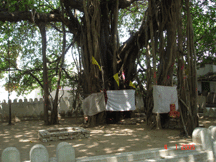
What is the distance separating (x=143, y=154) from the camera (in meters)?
3.83

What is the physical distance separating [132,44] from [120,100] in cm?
285

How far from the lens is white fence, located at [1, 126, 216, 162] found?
3.26m

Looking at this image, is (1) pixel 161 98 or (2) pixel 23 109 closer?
(1) pixel 161 98

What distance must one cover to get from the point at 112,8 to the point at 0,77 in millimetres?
10462

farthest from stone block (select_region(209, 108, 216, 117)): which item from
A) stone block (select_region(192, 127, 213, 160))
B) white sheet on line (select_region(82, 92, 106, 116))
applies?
stone block (select_region(192, 127, 213, 160))

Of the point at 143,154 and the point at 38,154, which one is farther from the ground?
the point at 38,154

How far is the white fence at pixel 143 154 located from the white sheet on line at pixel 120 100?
4.54 metres

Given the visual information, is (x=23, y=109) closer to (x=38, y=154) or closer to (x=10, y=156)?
(x=10, y=156)

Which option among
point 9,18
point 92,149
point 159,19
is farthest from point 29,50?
point 92,149

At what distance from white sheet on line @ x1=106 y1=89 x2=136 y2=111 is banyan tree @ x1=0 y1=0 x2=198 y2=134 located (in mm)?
583

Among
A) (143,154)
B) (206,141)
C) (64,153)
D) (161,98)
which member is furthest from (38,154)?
(161,98)

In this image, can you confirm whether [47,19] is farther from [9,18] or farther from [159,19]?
Answer: [159,19]

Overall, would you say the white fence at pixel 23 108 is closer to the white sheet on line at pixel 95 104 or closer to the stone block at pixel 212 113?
the white sheet on line at pixel 95 104

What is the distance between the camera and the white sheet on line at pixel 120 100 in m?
9.02
